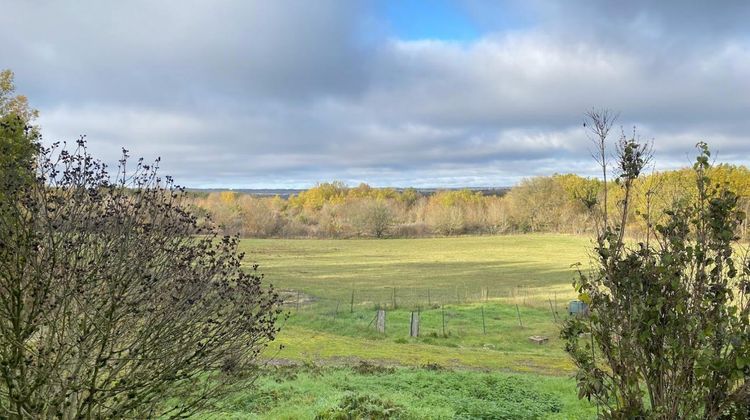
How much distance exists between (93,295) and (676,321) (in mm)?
5199

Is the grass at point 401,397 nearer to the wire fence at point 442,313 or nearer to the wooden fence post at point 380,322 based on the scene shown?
the wooden fence post at point 380,322

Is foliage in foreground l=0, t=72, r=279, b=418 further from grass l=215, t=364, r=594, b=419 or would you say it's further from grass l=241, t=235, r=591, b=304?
grass l=241, t=235, r=591, b=304

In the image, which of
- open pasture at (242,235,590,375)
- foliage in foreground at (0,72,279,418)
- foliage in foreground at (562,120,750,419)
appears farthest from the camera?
open pasture at (242,235,590,375)

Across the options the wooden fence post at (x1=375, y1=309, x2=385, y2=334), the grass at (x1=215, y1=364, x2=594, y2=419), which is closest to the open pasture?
the wooden fence post at (x1=375, y1=309, x2=385, y2=334)

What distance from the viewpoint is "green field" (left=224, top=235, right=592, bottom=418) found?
10352 mm

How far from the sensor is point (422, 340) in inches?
936

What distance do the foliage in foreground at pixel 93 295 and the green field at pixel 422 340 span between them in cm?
172

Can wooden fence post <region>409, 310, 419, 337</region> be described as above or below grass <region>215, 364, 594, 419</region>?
below

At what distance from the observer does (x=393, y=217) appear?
121 meters

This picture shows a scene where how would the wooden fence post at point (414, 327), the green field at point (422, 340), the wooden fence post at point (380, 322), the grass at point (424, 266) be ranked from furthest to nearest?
1. the grass at point (424, 266)
2. the wooden fence post at point (380, 322)
3. the wooden fence post at point (414, 327)
4. the green field at point (422, 340)

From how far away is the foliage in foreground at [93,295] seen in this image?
4598 millimetres

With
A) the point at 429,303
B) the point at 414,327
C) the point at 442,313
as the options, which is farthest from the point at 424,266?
the point at 414,327

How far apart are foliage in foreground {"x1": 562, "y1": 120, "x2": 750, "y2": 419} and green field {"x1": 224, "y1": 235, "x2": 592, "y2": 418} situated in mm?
1152

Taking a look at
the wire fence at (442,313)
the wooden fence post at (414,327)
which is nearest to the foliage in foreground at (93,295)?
the wooden fence post at (414,327)
